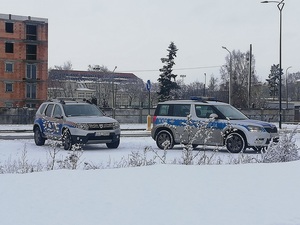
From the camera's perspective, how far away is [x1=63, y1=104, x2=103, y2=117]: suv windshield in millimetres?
15133

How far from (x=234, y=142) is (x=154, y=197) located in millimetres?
8651

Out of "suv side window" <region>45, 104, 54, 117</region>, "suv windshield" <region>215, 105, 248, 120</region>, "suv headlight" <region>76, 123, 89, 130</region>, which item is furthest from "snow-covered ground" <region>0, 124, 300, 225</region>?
"suv side window" <region>45, 104, 54, 117</region>

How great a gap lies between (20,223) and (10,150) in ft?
31.9

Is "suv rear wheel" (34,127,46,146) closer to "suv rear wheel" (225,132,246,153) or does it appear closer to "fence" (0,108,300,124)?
"suv rear wheel" (225,132,246,153)

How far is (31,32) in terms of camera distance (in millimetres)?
58406

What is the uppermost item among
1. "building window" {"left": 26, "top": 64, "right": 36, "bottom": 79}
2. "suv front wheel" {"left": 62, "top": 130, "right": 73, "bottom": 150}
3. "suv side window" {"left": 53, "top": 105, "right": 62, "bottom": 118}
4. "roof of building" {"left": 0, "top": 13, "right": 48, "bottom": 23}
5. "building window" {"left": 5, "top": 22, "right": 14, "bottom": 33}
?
"roof of building" {"left": 0, "top": 13, "right": 48, "bottom": 23}

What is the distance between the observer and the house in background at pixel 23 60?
5641 centimetres

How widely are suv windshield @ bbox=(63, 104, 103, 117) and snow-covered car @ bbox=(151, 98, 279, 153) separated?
90.0 inches

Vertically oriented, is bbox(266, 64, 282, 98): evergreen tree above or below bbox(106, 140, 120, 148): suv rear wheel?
above

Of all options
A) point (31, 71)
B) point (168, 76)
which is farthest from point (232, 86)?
point (31, 71)

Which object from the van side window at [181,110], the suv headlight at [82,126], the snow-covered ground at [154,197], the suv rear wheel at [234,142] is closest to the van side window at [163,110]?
the van side window at [181,110]

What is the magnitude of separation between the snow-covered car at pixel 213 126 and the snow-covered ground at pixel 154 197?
21.0ft

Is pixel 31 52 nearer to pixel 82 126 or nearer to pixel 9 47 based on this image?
pixel 9 47

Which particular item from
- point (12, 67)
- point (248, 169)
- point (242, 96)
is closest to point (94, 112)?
point (248, 169)
